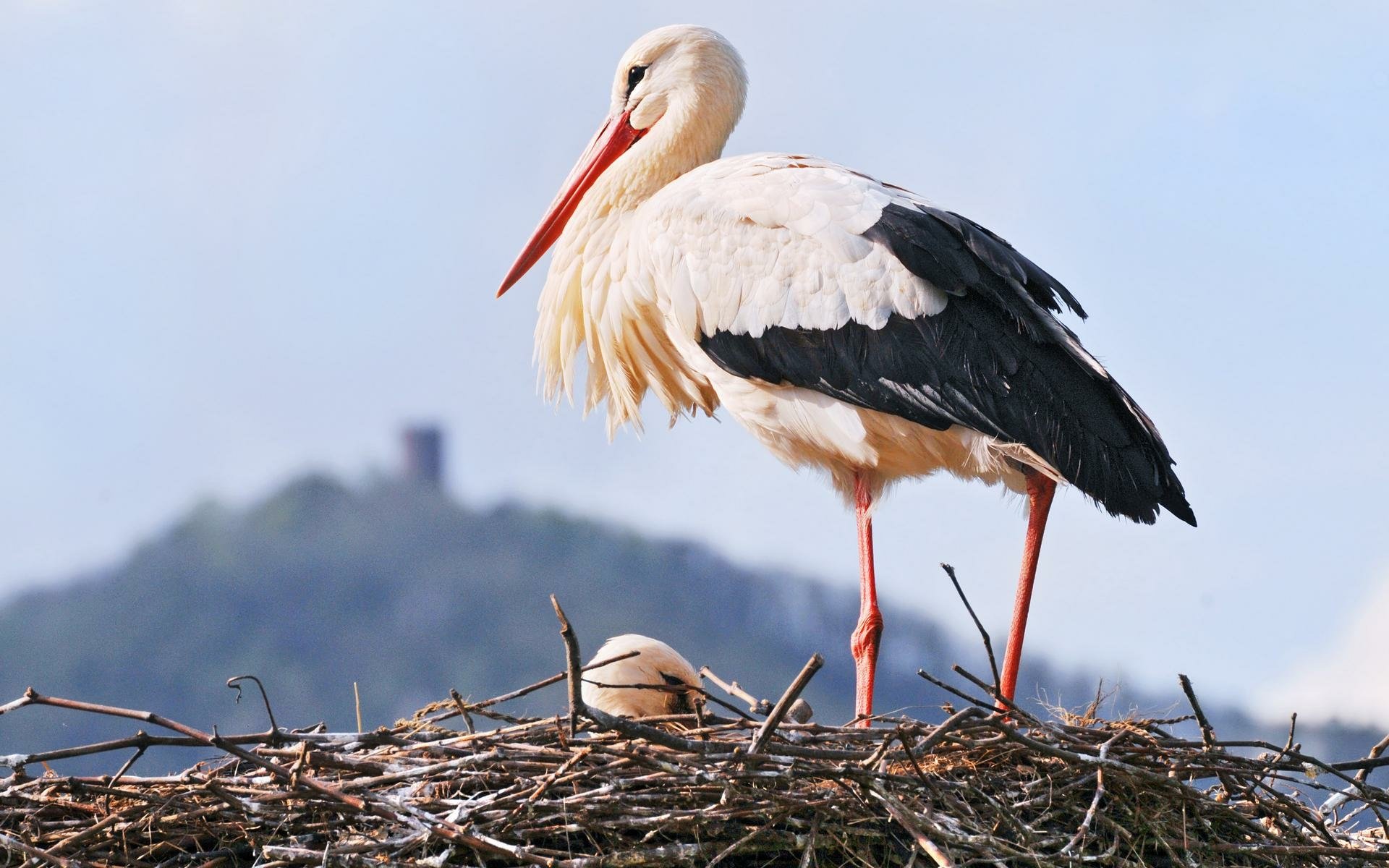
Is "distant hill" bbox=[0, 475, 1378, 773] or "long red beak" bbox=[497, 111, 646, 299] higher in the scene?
"distant hill" bbox=[0, 475, 1378, 773]

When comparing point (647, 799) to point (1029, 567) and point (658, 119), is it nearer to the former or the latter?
point (1029, 567)

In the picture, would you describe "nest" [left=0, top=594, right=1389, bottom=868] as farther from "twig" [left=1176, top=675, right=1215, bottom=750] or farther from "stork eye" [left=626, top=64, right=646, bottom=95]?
"stork eye" [left=626, top=64, right=646, bottom=95]

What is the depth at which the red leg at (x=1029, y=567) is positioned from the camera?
369 centimetres

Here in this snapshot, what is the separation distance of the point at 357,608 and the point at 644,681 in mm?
48676

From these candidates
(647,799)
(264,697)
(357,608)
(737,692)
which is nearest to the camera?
(264,697)

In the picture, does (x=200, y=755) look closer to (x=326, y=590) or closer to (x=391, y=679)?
Result: (x=391, y=679)

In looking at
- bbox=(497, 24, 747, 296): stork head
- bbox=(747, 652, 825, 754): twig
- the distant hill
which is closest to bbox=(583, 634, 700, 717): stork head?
bbox=(747, 652, 825, 754): twig

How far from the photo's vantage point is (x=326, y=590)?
5188 centimetres

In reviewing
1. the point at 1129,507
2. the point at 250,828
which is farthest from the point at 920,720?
the point at 250,828

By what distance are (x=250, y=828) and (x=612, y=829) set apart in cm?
62

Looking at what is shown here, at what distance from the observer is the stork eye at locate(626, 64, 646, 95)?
4.59 m

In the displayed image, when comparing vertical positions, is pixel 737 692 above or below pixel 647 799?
above

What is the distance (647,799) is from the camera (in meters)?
2.77

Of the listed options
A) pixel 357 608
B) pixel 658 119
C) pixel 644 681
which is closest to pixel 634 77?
pixel 658 119
